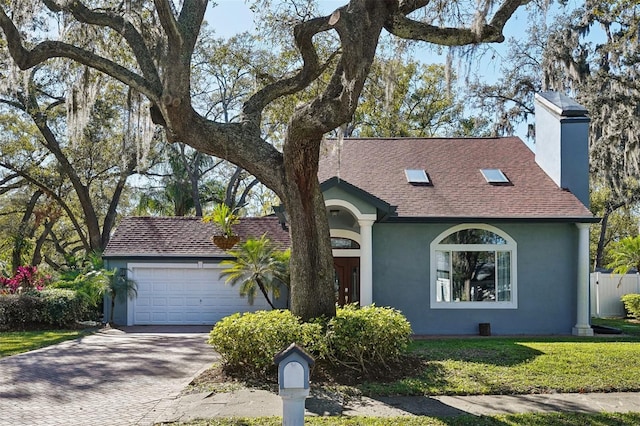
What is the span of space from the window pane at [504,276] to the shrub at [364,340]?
23.0 ft

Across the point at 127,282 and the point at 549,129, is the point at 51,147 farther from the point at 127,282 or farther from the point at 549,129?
the point at 549,129

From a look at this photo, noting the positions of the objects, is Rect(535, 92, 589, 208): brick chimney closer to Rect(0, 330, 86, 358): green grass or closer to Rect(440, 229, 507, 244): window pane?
Rect(440, 229, 507, 244): window pane

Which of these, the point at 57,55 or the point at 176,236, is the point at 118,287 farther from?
the point at 57,55

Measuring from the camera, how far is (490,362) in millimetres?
10000

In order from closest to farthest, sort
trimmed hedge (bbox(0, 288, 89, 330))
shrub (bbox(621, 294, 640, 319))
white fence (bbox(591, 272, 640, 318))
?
trimmed hedge (bbox(0, 288, 89, 330))
shrub (bbox(621, 294, 640, 319))
white fence (bbox(591, 272, 640, 318))

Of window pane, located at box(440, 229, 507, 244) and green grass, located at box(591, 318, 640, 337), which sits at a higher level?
window pane, located at box(440, 229, 507, 244)

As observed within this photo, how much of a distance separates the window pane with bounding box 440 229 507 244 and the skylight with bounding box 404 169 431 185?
181 cm

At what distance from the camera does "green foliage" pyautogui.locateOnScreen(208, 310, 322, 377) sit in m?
8.75

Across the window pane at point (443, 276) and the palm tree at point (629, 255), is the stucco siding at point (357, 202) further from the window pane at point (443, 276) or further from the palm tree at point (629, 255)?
the palm tree at point (629, 255)

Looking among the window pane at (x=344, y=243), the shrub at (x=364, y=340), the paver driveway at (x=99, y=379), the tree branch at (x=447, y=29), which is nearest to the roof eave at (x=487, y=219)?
the window pane at (x=344, y=243)

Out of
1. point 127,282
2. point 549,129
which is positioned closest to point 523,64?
point 549,129

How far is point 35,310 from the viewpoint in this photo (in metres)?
17.3

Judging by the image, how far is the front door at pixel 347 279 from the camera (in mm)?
16844

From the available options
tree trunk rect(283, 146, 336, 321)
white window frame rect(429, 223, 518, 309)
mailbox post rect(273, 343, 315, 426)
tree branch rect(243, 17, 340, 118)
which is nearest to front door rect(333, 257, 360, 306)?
white window frame rect(429, 223, 518, 309)
